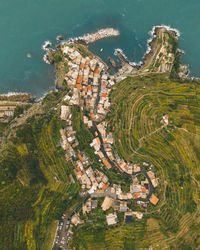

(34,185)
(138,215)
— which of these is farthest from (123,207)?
(34,185)

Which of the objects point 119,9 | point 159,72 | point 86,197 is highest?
point 119,9

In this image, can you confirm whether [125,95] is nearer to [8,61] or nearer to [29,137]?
[29,137]

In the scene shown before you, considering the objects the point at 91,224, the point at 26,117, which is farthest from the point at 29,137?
the point at 91,224

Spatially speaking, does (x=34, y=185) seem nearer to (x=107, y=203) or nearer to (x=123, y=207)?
(x=107, y=203)

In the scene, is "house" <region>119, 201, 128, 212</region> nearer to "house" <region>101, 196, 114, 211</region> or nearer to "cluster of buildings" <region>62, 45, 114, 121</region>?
"house" <region>101, 196, 114, 211</region>

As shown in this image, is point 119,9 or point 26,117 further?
point 119,9

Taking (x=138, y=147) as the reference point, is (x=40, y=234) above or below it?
below

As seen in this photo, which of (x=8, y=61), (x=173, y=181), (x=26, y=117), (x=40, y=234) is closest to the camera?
(x=40, y=234)
